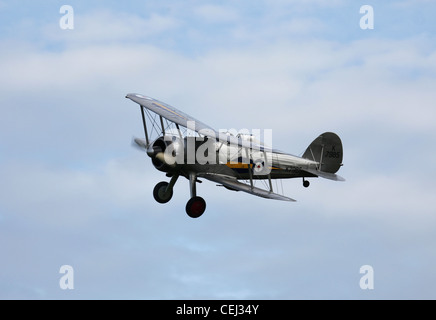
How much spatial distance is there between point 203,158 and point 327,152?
4.47 metres

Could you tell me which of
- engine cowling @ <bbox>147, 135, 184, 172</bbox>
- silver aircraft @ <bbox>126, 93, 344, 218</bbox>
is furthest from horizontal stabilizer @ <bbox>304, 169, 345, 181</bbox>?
engine cowling @ <bbox>147, 135, 184, 172</bbox>

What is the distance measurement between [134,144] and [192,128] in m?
3.33

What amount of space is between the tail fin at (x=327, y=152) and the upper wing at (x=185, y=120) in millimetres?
3920

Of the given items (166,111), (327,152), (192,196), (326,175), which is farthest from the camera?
(327,152)

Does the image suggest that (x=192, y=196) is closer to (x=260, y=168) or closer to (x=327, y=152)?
(x=260, y=168)

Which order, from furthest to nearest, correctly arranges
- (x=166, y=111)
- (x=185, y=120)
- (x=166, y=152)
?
(x=166, y=111) < (x=185, y=120) < (x=166, y=152)

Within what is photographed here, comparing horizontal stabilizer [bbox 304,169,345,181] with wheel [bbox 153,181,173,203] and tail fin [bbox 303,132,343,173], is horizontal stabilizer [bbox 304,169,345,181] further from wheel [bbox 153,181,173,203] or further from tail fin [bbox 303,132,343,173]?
wheel [bbox 153,181,173,203]

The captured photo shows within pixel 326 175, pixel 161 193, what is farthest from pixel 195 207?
pixel 326 175

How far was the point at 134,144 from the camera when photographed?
72.7 ft

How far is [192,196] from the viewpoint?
20.2m
